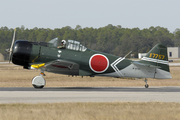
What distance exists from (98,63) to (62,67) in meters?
2.35

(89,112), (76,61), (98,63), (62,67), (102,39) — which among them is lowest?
(89,112)

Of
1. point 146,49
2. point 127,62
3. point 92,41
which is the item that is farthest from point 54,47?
point 92,41

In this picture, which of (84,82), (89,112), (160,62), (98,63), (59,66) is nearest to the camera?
(89,112)

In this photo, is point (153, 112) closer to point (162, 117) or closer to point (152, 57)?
point (162, 117)

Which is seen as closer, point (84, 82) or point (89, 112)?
point (89, 112)

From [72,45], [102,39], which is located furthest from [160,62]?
[102,39]

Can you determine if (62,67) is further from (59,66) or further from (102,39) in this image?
(102,39)

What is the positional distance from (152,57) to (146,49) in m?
89.9

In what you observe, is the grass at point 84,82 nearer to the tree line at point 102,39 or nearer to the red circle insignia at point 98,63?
the red circle insignia at point 98,63

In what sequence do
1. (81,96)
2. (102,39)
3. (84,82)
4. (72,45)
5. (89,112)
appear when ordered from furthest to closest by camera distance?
Result: (102,39)
(84,82)
(72,45)
(81,96)
(89,112)

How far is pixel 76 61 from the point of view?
61.2ft

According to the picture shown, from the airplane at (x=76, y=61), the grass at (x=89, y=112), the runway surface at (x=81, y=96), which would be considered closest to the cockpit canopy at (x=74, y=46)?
the airplane at (x=76, y=61)

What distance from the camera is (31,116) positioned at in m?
8.86

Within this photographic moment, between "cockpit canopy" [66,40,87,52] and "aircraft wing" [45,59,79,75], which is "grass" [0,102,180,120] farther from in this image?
"cockpit canopy" [66,40,87,52]
